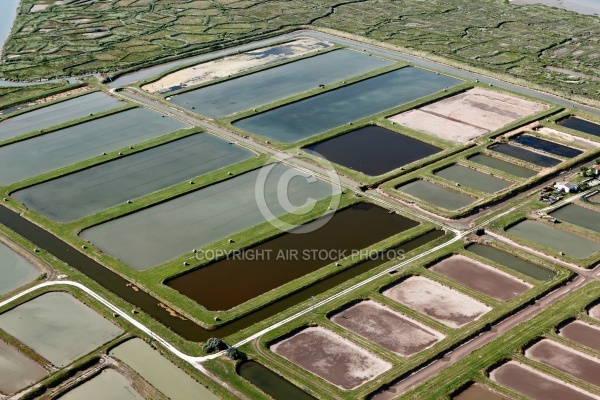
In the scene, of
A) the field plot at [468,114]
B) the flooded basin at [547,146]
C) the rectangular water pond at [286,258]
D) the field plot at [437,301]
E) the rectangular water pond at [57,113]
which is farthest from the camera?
the rectangular water pond at [57,113]

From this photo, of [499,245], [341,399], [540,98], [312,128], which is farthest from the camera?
[540,98]

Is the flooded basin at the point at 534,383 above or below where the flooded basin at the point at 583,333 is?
below

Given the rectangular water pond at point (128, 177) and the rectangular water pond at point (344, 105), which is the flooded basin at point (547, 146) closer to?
the rectangular water pond at point (344, 105)

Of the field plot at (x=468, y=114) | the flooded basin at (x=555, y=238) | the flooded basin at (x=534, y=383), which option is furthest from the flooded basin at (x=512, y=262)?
the field plot at (x=468, y=114)

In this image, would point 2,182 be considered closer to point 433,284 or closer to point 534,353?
point 433,284

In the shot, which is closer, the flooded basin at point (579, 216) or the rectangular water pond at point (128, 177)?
the flooded basin at point (579, 216)

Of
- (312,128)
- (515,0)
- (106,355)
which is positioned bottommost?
(106,355)

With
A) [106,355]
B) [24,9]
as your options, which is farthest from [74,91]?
[106,355]
